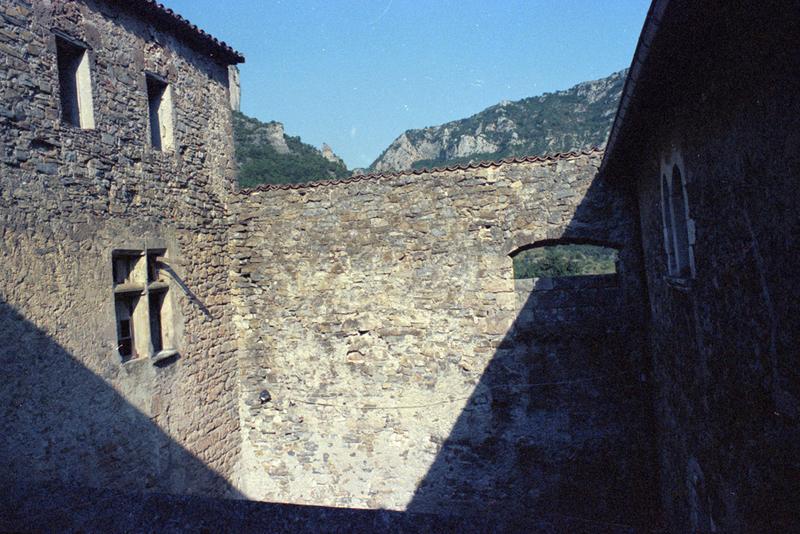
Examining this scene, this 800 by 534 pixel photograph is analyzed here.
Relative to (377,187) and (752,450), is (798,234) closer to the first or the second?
(752,450)

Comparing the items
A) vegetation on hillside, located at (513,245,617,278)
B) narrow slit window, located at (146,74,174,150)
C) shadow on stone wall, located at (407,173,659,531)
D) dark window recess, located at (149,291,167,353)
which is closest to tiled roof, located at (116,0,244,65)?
narrow slit window, located at (146,74,174,150)

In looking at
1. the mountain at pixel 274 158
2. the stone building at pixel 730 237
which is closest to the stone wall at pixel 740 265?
the stone building at pixel 730 237

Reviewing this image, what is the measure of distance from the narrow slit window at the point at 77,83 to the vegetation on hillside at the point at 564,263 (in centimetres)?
1615

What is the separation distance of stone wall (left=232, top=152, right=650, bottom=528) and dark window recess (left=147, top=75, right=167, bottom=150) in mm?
1609

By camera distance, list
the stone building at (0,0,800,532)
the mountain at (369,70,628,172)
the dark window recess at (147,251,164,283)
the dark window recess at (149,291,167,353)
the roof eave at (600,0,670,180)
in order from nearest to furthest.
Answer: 1. the roof eave at (600,0,670,180)
2. the stone building at (0,0,800,532)
3. the dark window recess at (147,251,164,283)
4. the dark window recess at (149,291,167,353)
5. the mountain at (369,70,628,172)

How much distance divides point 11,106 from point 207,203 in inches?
120

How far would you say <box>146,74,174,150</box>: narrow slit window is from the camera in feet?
23.5

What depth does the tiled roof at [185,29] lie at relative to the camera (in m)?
6.70

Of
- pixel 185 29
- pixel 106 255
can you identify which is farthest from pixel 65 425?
pixel 185 29

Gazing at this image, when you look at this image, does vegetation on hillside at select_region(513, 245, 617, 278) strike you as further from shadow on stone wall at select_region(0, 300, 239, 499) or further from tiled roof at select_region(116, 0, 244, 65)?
shadow on stone wall at select_region(0, 300, 239, 499)

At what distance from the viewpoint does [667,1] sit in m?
2.34

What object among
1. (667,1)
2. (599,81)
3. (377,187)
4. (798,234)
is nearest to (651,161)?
(667,1)

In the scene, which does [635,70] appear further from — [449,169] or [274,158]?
[274,158]

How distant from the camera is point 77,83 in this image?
5.98m
